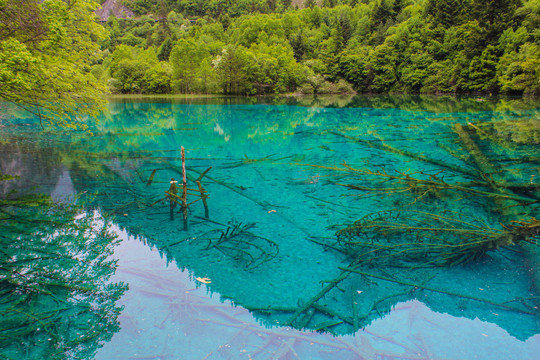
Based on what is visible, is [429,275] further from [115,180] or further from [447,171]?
[115,180]

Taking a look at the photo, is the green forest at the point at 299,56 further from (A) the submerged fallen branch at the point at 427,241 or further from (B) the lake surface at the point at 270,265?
(A) the submerged fallen branch at the point at 427,241

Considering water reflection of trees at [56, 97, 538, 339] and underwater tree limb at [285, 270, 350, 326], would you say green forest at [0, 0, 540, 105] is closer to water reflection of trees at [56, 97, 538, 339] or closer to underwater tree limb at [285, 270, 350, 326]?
water reflection of trees at [56, 97, 538, 339]

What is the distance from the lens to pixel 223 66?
3007 inches

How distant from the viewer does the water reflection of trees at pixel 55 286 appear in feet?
14.7

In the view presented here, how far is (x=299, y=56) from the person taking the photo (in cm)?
10494

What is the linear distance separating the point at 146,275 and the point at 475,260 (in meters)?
6.18

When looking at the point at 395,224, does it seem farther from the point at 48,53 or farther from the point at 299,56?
the point at 299,56

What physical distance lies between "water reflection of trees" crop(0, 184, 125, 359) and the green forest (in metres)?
4.53

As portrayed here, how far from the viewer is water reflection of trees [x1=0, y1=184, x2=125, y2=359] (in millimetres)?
4473

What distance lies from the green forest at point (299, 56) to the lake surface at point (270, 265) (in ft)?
13.6

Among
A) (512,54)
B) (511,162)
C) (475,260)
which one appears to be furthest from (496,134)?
(512,54)

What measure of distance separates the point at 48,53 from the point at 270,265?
11.7 metres

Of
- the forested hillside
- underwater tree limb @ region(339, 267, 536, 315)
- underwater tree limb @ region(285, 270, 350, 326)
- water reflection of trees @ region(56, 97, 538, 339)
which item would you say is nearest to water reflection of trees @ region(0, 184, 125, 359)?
water reflection of trees @ region(56, 97, 538, 339)

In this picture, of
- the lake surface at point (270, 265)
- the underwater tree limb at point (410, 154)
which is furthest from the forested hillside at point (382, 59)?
the lake surface at point (270, 265)
